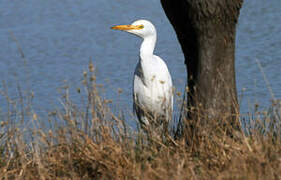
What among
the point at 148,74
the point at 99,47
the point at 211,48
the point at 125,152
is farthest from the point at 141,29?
the point at 99,47

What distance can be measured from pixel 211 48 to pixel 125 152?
1059mm

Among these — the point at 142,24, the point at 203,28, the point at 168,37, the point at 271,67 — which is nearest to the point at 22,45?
the point at 168,37

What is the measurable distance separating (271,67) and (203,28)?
4.95 m

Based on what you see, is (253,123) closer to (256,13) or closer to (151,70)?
(151,70)

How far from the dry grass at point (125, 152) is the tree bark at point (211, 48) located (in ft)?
1.02

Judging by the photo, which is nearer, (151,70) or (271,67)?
(151,70)

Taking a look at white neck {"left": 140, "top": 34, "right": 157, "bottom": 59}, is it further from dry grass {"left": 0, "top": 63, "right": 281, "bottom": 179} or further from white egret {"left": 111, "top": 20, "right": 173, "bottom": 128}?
dry grass {"left": 0, "top": 63, "right": 281, "bottom": 179}

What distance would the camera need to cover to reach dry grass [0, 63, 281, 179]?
130 inches

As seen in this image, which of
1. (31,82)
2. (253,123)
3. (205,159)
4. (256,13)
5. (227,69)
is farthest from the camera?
(256,13)

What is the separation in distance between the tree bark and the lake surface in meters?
2.81

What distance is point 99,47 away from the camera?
413 inches

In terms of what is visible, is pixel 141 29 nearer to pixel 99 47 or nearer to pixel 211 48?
pixel 211 48

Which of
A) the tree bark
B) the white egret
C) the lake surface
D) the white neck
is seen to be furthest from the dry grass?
the lake surface

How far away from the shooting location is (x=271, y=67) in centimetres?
882
